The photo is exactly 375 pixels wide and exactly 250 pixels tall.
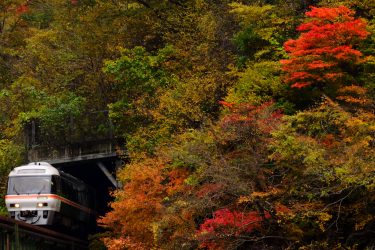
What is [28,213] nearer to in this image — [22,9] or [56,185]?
[56,185]

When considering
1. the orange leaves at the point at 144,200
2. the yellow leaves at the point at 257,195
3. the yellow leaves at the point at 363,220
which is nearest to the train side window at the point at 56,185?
the orange leaves at the point at 144,200

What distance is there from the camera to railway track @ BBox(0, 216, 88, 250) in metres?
18.3

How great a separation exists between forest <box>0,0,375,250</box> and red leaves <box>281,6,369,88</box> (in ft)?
0.17

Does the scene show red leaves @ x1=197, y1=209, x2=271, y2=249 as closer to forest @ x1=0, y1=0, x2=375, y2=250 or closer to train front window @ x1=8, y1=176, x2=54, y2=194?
forest @ x1=0, y1=0, x2=375, y2=250

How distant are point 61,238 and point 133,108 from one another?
21.1 feet

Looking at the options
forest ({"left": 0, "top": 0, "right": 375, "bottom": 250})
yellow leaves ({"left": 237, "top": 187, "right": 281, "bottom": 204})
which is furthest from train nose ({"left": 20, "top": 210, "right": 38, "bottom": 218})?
yellow leaves ({"left": 237, "top": 187, "right": 281, "bottom": 204})

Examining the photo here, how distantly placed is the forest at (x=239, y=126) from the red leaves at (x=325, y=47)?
0.17 feet

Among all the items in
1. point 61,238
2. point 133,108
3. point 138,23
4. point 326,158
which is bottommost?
point 61,238

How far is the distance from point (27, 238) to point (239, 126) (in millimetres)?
8904

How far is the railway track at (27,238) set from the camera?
60.1ft

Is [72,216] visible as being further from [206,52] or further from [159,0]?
[159,0]

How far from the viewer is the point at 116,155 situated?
2711 cm

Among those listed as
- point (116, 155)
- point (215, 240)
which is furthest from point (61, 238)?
point (215, 240)

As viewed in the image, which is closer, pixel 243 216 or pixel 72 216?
pixel 243 216
